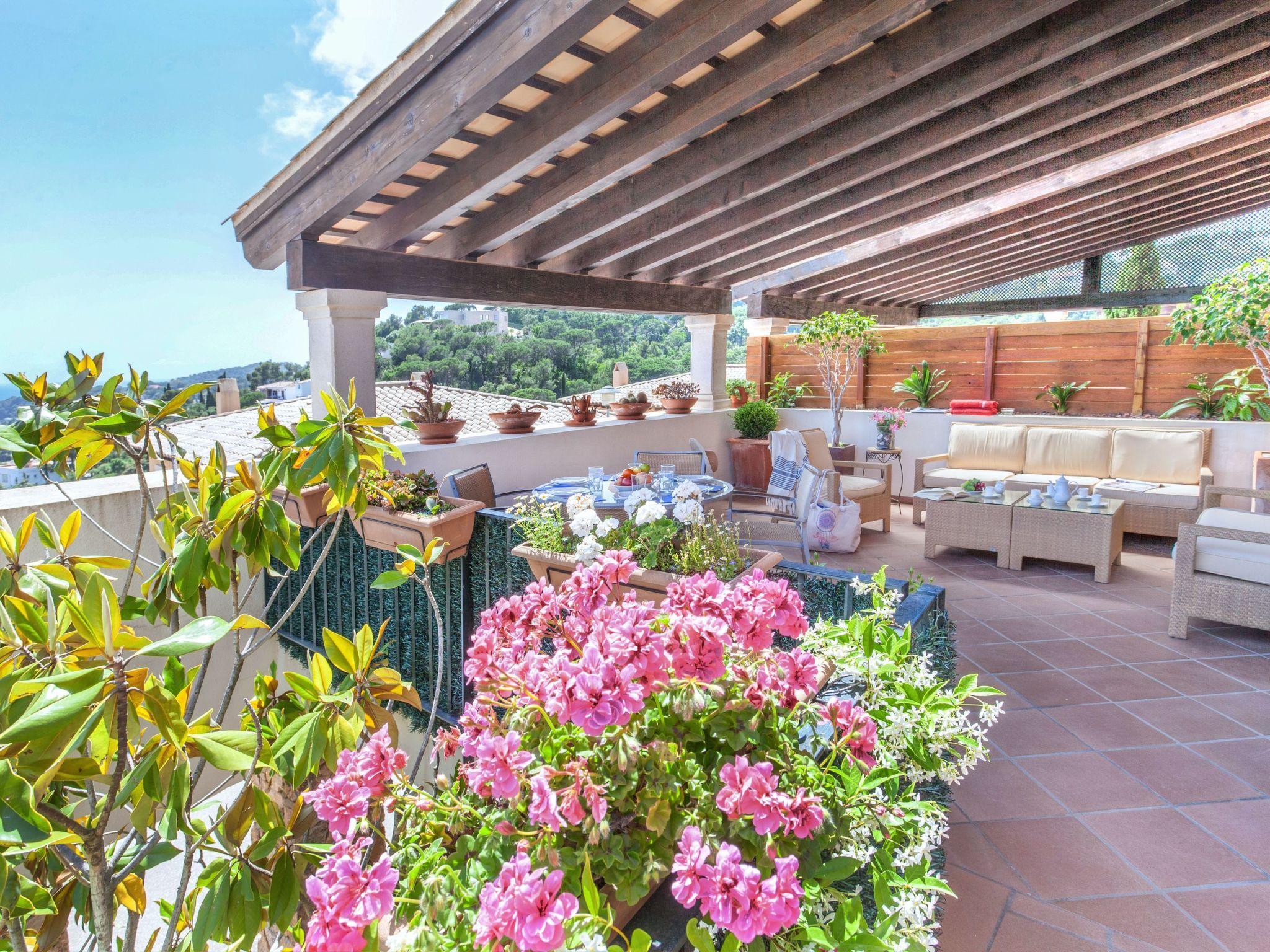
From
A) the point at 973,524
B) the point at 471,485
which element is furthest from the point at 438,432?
the point at 973,524

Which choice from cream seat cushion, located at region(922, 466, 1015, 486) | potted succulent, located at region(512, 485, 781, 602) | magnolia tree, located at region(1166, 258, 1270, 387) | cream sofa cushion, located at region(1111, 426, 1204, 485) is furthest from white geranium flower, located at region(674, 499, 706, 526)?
cream sofa cushion, located at region(1111, 426, 1204, 485)

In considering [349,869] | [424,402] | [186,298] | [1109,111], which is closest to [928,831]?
[349,869]

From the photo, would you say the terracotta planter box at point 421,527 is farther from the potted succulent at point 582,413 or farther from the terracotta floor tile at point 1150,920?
the potted succulent at point 582,413

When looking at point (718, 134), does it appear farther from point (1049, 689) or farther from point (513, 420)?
point (1049, 689)

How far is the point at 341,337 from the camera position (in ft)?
15.1

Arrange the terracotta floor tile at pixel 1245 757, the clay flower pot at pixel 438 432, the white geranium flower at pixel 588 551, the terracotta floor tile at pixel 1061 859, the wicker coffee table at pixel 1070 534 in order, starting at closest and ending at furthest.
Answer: the white geranium flower at pixel 588 551
the terracotta floor tile at pixel 1061 859
the terracotta floor tile at pixel 1245 757
the wicker coffee table at pixel 1070 534
the clay flower pot at pixel 438 432

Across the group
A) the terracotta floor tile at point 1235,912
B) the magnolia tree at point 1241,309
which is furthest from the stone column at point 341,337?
the magnolia tree at point 1241,309

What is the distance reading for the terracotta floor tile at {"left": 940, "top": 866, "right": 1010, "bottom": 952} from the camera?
186 centimetres

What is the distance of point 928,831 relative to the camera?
107 cm

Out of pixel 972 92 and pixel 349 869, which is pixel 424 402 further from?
pixel 349 869

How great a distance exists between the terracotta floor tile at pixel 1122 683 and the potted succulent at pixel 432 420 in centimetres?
387

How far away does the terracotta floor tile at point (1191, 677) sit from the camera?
10.6 feet

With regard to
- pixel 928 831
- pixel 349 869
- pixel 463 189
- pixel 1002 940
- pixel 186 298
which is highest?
pixel 186 298

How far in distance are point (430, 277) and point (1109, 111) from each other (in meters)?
4.56
